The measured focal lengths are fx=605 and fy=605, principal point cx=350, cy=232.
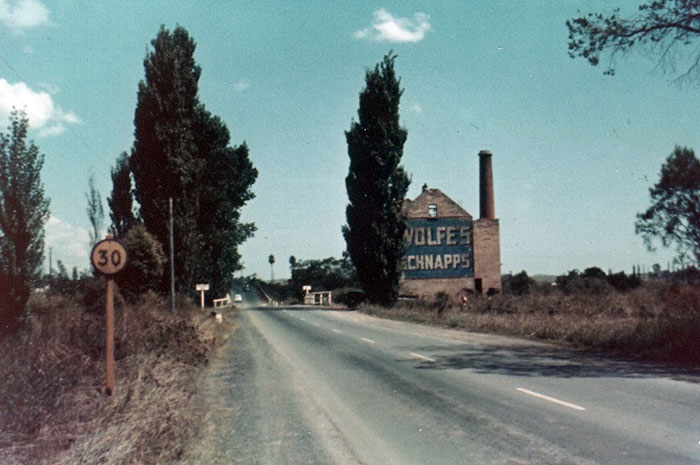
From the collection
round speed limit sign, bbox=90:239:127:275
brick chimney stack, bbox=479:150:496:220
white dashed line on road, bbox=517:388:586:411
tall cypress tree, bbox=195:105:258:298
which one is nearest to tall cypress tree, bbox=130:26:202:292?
tall cypress tree, bbox=195:105:258:298

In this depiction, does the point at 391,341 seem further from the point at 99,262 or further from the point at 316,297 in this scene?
the point at 316,297

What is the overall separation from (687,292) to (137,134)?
25188 mm

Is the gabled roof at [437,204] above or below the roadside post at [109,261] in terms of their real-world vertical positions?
above

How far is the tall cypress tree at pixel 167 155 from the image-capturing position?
96.0 feet

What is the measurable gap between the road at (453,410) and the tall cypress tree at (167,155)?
1529cm

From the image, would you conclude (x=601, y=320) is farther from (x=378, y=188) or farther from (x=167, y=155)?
(x=378, y=188)

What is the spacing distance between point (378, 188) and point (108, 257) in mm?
33100

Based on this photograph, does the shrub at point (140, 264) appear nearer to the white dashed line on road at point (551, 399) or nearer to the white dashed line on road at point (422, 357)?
the white dashed line on road at point (422, 357)

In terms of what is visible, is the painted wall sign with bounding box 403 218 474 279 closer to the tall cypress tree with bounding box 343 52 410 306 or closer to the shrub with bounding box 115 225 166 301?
the tall cypress tree with bounding box 343 52 410 306

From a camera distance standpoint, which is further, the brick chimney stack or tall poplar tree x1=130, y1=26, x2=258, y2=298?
the brick chimney stack

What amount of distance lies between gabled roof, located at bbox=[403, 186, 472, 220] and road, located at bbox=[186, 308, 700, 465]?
36.7m

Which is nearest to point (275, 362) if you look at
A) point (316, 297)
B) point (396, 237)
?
point (396, 237)

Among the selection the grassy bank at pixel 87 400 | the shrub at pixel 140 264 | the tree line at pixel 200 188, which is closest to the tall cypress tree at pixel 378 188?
the tree line at pixel 200 188

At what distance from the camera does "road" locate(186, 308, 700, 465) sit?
652 centimetres
